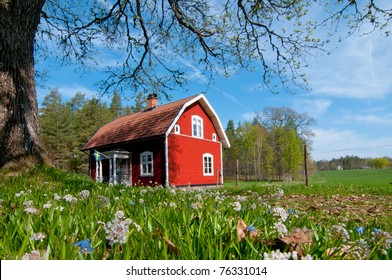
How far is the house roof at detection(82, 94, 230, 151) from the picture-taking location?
21078 millimetres

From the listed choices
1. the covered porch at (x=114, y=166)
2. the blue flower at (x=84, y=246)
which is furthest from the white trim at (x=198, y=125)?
the blue flower at (x=84, y=246)

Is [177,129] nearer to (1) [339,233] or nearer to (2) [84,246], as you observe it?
(1) [339,233]

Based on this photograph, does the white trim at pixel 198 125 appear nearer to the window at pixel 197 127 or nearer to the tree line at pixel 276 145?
the window at pixel 197 127

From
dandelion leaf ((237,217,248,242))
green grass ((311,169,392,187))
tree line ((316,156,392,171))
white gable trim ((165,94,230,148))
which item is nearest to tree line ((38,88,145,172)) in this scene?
white gable trim ((165,94,230,148))

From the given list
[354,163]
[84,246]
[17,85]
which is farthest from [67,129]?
[354,163]

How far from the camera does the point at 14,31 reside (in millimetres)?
6160

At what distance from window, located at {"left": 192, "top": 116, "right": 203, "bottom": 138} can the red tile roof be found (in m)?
2.04

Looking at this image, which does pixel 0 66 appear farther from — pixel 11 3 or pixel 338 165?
pixel 338 165

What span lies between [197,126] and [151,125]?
460 cm

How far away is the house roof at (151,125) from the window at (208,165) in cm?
356

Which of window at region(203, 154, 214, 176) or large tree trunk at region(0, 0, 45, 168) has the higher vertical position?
large tree trunk at region(0, 0, 45, 168)

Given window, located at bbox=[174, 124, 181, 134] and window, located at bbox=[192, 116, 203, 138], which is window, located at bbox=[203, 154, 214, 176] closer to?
window, located at bbox=[192, 116, 203, 138]
